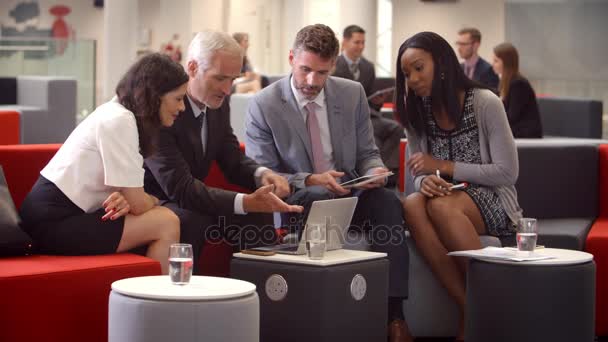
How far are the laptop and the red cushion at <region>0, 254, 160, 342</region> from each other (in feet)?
1.64

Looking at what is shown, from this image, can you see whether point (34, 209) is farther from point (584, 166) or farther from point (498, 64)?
point (498, 64)

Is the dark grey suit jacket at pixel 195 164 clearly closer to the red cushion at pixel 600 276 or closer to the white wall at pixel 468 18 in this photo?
the red cushion at pixel 600 276

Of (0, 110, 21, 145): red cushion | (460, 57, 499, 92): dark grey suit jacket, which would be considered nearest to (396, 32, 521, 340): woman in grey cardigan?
(0, 110, 21, 145): red cushion

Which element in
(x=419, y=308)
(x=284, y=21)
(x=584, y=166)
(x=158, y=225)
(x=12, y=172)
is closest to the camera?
(x=158, y=225)

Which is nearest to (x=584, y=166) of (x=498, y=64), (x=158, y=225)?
(x=158, y=225)

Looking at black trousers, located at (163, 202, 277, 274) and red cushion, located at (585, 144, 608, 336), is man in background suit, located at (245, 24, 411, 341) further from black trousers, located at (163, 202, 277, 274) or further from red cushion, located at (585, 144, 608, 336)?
red cushion, located at (585, 144, 608, 336)

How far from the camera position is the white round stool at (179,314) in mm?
2885

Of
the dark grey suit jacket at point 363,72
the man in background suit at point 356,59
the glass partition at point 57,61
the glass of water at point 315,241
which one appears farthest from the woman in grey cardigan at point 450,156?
the glass partition at point 57,61

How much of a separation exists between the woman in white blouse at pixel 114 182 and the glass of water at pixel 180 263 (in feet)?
2.25

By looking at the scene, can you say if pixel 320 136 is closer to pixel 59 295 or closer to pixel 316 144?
pixel 316 144

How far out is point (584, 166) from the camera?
209 inches

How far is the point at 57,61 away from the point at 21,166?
912 centimetres

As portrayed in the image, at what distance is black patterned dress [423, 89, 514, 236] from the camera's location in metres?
4.47

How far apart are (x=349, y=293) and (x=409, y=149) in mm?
1260
